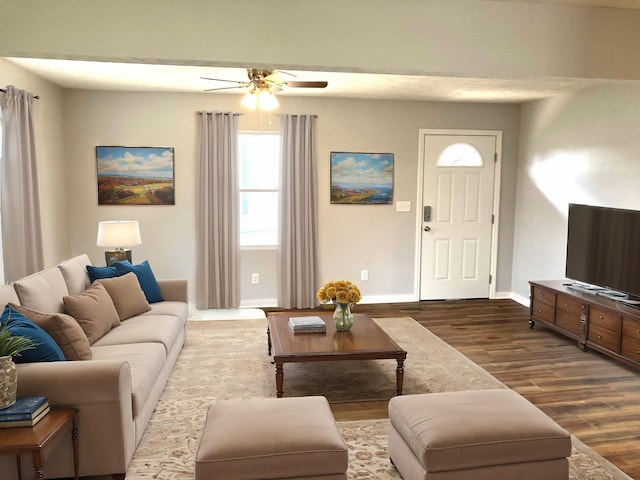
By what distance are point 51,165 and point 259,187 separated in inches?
88.7

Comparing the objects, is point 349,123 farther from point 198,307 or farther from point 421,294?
point 198,307

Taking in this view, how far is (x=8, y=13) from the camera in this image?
2672 mm

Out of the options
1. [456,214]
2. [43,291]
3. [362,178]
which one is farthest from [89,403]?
[456,214]

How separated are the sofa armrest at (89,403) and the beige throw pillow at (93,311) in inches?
33.2

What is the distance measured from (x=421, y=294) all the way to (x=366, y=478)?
4.22 meters

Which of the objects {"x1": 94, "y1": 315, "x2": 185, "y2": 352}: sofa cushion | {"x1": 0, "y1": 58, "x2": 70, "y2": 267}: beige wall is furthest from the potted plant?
{"x1": 0, "y1": 58, "x2": 70, "y2": 267}: beige wall

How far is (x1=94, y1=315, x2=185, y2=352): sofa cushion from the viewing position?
3441 millimetres

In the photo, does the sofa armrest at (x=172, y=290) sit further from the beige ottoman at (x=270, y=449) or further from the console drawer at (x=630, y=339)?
the console drawer at (x=630, y=339)

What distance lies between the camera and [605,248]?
465 cm

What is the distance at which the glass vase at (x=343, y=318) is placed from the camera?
12.9ft

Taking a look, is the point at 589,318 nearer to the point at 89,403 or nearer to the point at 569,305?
the point at 569,305

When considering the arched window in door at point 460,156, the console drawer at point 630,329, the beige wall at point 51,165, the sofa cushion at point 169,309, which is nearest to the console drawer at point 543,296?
the console drawer at point 630,329

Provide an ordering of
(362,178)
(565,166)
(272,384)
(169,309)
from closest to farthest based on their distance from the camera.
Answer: (272,384) < (169,309) < (565,166) < (362,178)

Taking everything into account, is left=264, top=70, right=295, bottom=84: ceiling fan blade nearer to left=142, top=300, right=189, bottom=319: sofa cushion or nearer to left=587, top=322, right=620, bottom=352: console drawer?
left=142, top=300, right=189, bottom=319: sofa cushion
